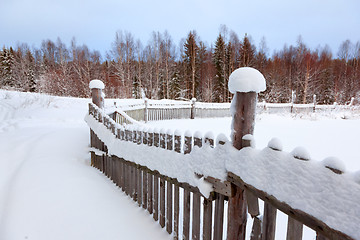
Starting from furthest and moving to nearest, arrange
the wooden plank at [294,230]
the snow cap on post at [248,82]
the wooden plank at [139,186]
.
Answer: the wooden plank at [139,186] → the snow cap on post at [248,82] → the wooden plank at [294,230]

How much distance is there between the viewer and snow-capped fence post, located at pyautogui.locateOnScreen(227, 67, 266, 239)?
1.37m

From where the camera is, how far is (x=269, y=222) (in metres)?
1.27

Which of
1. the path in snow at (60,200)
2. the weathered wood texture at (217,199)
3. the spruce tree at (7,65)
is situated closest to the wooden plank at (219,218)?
the weathered wood texture at (217,199)

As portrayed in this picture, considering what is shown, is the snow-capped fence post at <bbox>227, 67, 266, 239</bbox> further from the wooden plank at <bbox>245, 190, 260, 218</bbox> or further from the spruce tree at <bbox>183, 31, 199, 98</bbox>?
the spruce tree at <bbox>183, 31, 199, 98</bbox>

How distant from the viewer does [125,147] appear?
2.98 m

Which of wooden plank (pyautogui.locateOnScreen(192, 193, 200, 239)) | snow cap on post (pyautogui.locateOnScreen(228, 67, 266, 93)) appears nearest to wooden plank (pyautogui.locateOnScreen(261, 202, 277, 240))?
wooden plank (pyautogui.locateOnScreen(192, 193, 200, 239))

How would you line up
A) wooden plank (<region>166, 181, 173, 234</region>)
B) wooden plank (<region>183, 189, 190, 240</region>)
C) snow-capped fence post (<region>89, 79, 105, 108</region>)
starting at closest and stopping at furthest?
1. wooden plank (<region>183, 189, 190, 240</region>)
2. wooden plank (<region>166, 181, 173, 234</region>)
3. snow-capped fence post (<region>89, 79, 105, 108</region>)

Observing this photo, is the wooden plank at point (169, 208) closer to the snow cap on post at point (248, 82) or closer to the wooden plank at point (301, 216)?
the wooden plank at point (301, 216)

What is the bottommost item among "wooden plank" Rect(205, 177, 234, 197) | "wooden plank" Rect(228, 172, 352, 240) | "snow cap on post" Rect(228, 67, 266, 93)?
"wooden plank" Rect(205, 177, 234, 197)

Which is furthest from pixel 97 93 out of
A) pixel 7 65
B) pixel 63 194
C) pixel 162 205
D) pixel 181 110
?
pixel 7 65

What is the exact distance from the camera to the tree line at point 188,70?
25.6 m

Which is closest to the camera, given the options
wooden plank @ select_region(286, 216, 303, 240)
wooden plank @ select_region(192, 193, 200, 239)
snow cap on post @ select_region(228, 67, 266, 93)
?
wooden plank @ select_region(286, 216, 303, 240)

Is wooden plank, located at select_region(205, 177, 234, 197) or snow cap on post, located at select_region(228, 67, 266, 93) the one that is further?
wooden plank, located at select_region(205, 177, 234, 197)

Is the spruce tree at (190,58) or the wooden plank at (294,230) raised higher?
the spruce tree at (190,58)
